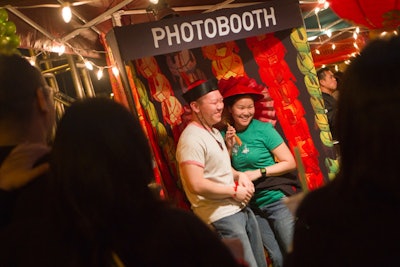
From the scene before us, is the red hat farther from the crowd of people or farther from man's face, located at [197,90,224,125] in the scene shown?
the crowd of people

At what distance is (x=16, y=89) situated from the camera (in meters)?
1.83

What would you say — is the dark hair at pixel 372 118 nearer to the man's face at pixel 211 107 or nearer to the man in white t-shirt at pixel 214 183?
the man in white t-shirt at pixel 214 183

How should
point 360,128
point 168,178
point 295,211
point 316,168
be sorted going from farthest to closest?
1. point 316,168
2. point 168,178
3. point 295,211
4. point 360,128

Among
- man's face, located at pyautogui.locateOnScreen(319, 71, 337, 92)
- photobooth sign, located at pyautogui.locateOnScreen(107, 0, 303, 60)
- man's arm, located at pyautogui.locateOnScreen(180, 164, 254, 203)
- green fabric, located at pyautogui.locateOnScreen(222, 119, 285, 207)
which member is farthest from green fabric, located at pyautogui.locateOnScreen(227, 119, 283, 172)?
man's face, located at pyautogui.locateOnScreen(319, 71, 337, 92)

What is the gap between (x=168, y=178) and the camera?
15.7ft

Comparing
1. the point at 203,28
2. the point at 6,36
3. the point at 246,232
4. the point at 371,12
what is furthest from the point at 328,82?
the point at 6,36

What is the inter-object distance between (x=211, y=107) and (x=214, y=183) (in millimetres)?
619

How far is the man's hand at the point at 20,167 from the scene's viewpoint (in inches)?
68.1

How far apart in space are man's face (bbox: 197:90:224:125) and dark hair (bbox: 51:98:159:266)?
8.61 feet

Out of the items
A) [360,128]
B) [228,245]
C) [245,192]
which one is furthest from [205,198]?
[360,128]

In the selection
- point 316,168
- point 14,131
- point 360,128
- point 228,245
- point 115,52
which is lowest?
point 316,168

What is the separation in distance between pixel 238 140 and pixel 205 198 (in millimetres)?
661

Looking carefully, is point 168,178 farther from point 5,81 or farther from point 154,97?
point 5,81

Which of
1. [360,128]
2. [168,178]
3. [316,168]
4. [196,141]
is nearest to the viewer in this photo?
[360,128]
